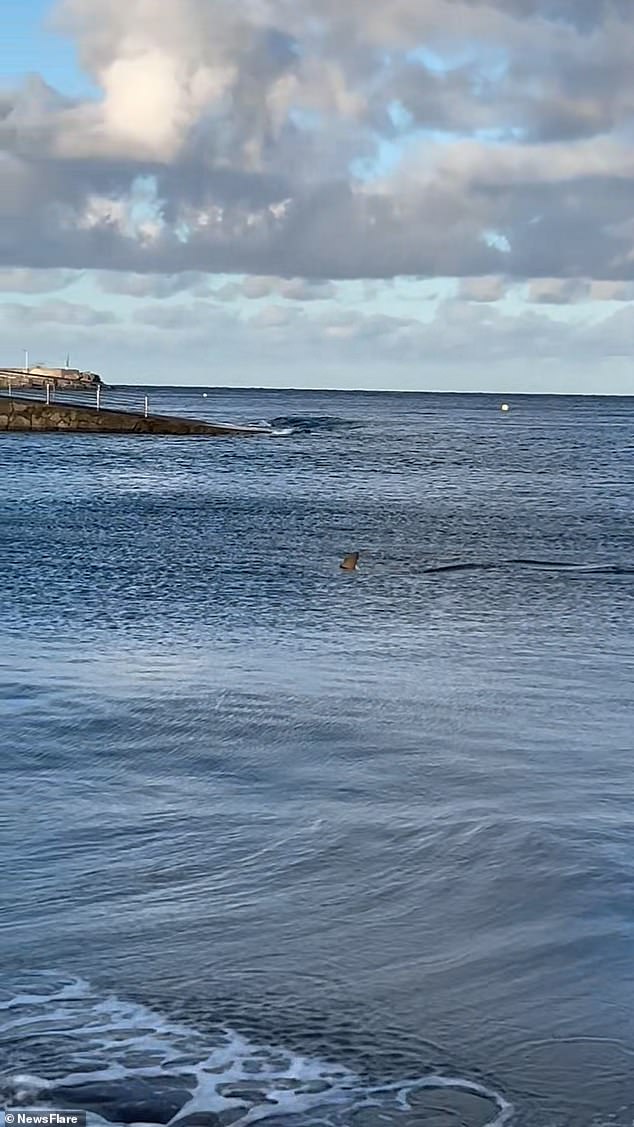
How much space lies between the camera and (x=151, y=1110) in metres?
7.52

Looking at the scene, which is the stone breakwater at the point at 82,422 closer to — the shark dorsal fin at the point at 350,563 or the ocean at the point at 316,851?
the shark dorsal fin at the point at 350,563

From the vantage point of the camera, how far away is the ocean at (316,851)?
26.3 ft

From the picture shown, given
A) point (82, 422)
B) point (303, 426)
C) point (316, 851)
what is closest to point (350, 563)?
point (316, 851)

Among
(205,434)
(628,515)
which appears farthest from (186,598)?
(205,434)

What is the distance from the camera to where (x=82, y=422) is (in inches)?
3812

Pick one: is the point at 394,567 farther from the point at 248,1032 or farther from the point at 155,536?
the point at 248,1032

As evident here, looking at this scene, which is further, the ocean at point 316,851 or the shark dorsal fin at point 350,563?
the shark dorsal fin at point 350,563

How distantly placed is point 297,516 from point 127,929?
1467 inches

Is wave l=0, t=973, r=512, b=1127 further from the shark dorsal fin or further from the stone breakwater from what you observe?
the stone breakwater
